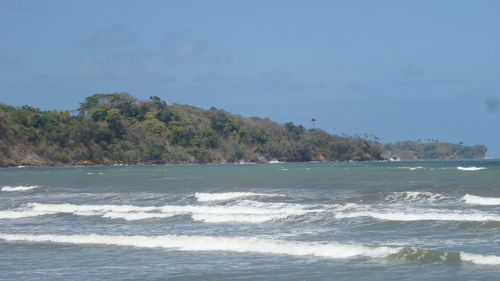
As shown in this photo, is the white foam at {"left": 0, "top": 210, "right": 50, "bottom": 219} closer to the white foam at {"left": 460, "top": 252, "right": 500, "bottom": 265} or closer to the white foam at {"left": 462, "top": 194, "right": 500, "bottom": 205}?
the white foam at {"left": 462, "top": 194, "right": 500, "bottom": 205}

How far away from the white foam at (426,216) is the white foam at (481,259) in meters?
5.93

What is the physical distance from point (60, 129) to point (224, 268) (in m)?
115

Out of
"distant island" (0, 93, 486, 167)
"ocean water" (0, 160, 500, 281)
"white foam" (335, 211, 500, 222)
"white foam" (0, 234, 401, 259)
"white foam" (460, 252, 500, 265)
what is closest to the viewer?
"white foam" (460, 252, 500, 265)

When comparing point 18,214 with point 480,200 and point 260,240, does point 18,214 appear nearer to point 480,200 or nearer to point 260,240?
point 260,240

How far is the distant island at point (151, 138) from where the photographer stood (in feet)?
403

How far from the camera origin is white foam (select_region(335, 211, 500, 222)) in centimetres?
2164

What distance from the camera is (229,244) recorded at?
60.4ft

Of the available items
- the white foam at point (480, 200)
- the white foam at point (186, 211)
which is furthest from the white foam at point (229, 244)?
the white foam at point (480, 200)

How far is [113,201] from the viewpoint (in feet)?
111

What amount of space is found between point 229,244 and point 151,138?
122579 millimetres

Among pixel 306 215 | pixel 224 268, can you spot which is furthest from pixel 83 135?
pixel 224 268

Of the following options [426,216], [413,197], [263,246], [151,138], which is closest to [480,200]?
[413,197]

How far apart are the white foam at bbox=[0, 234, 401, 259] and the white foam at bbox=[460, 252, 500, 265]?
152 centimetres

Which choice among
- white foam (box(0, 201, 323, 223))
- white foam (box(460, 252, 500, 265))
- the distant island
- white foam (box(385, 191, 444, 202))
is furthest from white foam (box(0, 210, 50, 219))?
the distant island
